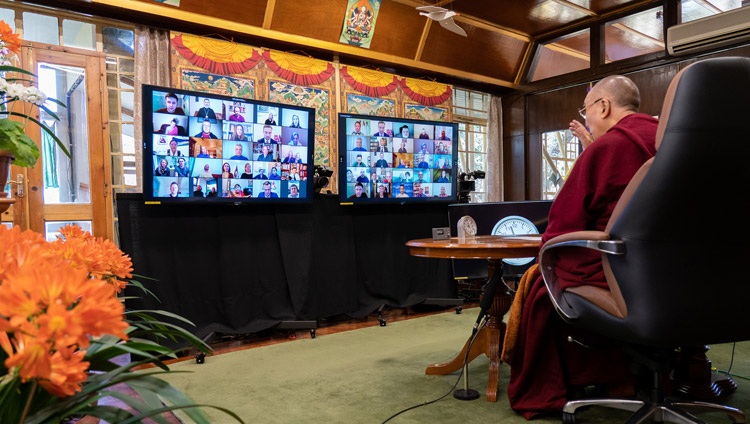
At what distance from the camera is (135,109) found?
414 centimetres

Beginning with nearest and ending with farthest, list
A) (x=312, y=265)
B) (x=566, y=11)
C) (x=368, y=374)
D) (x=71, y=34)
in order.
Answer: (x=368, y=374) < (x=312, y=265) < (x=71, y=34) < (x=566, y=11)

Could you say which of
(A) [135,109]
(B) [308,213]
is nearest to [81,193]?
(A) [135,109]

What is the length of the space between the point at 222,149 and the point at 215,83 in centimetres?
133

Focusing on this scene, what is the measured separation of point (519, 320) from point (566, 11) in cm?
494

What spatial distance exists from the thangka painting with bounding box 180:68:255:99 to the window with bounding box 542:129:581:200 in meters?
3.93

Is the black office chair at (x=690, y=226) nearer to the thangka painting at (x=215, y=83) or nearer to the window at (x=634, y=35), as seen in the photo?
the thangka painting at (x=215, y=83)

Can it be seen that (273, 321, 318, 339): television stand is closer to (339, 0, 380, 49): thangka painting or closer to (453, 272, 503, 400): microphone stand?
(453, 272, 503, 400): microphone stand

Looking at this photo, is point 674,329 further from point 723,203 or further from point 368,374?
point 368,374

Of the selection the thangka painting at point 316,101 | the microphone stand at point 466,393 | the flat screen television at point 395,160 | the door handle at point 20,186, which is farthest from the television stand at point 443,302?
the door handle at point 20,186

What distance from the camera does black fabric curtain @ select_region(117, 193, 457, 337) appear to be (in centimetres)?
319

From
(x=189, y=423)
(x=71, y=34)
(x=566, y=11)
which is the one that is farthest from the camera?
(x=566, y=11)

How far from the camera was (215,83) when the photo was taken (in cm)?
445

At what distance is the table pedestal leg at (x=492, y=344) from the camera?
216 centimetres

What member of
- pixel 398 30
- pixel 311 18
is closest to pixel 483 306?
pixel 311 18
